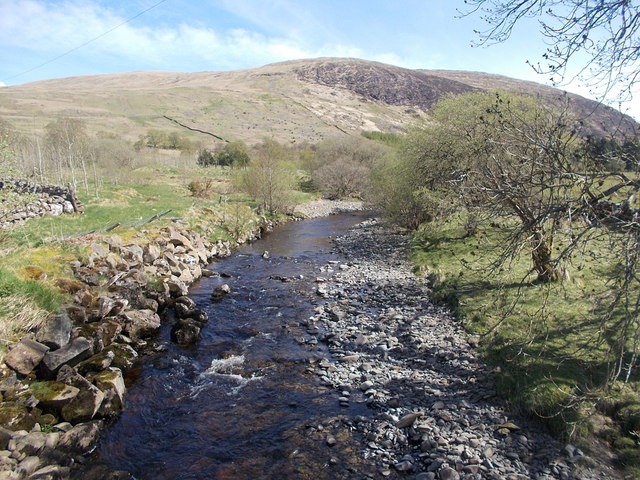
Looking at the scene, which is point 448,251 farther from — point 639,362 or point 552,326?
point 639,362

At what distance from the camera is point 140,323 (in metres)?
12.6

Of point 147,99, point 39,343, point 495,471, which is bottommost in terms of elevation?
point 39,343

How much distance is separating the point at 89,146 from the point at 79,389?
43948 millimetres

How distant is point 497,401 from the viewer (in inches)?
332

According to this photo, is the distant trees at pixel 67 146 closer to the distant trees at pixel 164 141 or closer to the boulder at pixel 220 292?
the boulder at pixel 220 292

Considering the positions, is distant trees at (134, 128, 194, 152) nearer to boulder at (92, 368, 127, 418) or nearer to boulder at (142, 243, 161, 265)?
boulder at (142, 243, 161, 265)

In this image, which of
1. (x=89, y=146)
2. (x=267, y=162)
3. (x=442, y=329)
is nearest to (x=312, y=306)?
(x=442, y=329)

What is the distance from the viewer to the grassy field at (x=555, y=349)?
679 centimetres

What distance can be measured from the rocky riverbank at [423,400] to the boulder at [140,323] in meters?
5.38

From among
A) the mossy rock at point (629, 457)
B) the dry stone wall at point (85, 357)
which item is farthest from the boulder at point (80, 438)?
the mossy rock at point (629, 457)

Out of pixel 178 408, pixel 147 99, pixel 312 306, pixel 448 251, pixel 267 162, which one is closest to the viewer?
pixel 178 408

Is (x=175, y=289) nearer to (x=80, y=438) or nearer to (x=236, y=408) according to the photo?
(x=236, y=408)

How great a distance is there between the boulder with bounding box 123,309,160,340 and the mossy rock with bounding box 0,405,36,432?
14.4 ft

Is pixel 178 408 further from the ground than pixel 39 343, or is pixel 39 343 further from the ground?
pixel 39 343
